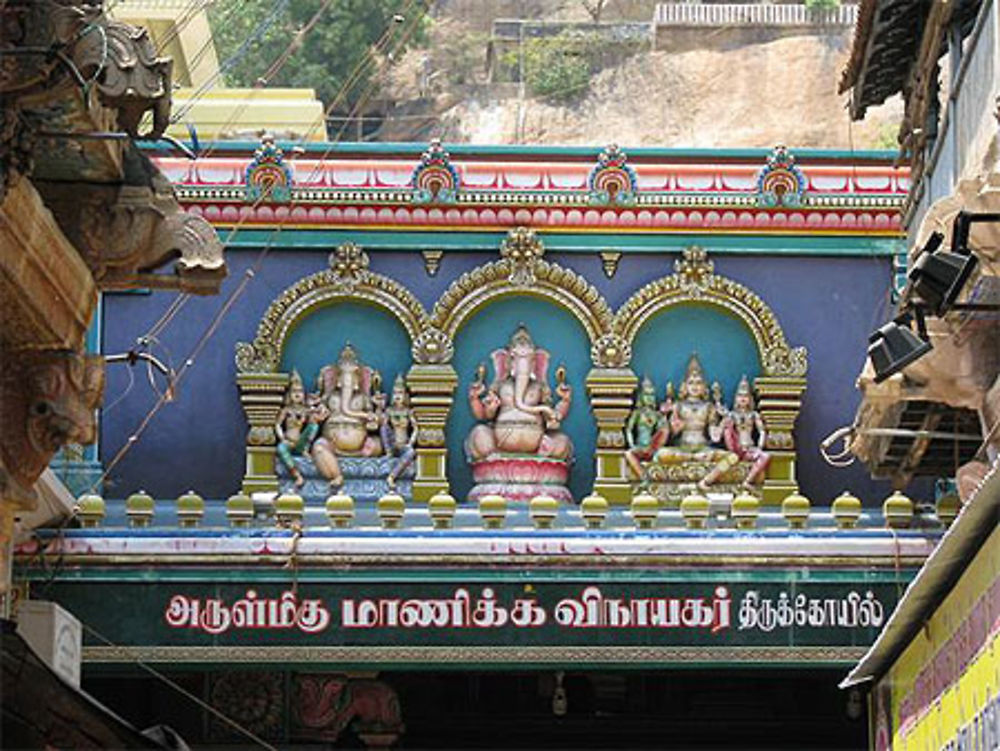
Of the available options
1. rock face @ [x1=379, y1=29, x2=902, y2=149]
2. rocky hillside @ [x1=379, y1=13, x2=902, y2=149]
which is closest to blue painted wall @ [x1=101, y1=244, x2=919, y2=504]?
rocky hillside @ [x1=379, y1=13, x2=902, y2=149]

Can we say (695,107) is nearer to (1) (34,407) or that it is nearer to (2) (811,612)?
(2) (811,612)

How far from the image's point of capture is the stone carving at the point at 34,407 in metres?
11.8

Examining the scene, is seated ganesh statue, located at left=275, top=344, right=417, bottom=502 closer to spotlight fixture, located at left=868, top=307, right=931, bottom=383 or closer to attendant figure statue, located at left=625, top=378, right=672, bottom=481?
attendant figure statue, located at left=625, top=378, right=672, bottom=481

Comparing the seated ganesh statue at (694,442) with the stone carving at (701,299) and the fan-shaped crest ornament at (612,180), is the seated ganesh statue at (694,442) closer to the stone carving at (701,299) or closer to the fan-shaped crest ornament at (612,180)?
the stone carving at (701,299)

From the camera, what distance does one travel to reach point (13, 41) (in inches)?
404

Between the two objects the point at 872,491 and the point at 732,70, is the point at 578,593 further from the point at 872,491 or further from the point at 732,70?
the point at 732,70

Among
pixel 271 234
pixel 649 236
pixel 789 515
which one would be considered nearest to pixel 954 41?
pixel 789 515

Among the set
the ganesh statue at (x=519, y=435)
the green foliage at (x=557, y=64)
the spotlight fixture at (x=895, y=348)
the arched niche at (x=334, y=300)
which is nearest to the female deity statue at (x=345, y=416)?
the arched niche at (x=334, y=300)

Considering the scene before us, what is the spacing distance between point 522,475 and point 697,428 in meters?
1.41

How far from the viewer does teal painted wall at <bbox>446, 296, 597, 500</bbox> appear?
21.3 meters

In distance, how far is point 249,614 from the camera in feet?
60.7

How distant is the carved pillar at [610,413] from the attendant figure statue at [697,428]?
320 millimetres

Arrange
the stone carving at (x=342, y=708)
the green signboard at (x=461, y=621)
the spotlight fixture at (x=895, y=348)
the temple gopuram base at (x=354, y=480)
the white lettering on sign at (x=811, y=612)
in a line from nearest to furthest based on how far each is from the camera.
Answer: the spotlight fixture at (x=895, y=348), the green signboard at (x=461, y=621), the white lettering on sign at (x=811, y=612), the stone carving at (x=342, y=708), the temple gopuram base at (x=354, y=480)

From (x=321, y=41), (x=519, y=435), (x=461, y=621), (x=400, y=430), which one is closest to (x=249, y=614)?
(x=461, y=621)
